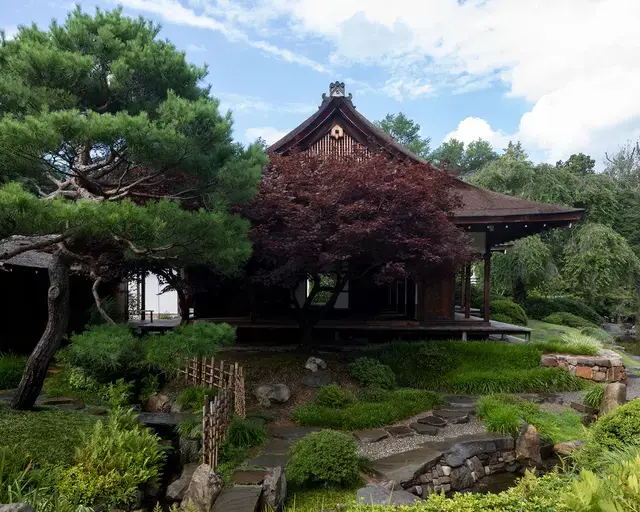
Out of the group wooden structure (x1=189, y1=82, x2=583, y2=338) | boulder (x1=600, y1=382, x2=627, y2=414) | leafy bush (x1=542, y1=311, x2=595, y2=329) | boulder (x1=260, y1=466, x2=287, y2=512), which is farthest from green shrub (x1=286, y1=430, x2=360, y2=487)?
leafy bush (x1=542, y1=311, x2=595, y2=329)

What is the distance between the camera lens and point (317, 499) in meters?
4.26

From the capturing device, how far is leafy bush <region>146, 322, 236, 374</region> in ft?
16.9

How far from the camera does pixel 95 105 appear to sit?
5312mm

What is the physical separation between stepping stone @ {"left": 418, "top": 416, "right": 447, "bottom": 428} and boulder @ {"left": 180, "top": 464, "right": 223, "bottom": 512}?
3682 millimetres

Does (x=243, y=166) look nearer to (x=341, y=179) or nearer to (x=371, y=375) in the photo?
(x=341, y=179)

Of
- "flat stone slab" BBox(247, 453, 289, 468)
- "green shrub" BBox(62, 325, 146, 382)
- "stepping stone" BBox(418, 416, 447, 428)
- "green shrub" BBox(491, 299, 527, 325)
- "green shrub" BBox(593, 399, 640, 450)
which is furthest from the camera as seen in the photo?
"green shrub" BBox(491, 299, 527, 325)

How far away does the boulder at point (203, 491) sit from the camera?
386 cm

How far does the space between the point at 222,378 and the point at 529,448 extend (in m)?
4.42

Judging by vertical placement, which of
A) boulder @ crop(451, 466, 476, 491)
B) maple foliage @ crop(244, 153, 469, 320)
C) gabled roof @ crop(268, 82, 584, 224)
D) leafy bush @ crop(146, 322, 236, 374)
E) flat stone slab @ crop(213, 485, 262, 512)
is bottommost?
boulder @ crop(451, 466, 476, 491)

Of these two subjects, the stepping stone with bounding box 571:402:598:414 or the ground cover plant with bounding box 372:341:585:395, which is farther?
the ground cover plant with bounding box 372:341:585:395

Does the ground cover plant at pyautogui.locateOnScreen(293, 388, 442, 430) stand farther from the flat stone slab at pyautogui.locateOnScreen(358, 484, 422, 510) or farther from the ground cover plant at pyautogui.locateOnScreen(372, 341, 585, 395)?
the flat stone slab at pyautogui.locateOnScreen(358, 484, 422, 510)

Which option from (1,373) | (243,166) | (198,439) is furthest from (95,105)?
(1,373)

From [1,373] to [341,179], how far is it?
270 inches

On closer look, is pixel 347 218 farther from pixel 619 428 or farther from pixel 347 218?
pixel 619 428
